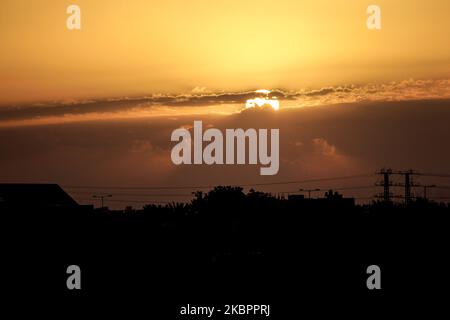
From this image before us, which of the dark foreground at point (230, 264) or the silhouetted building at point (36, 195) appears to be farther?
the silhouetted building at point (36, 195)

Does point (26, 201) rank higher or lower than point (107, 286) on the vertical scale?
higher

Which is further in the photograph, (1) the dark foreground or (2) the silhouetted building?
(2) the silhouetted building

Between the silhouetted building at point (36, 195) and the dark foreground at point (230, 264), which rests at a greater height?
the silhouetted building at point (36, 195)

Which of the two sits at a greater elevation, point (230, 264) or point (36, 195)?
point (36, 195)

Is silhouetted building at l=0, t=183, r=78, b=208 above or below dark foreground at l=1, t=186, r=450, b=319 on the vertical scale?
above

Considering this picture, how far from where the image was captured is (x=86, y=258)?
7000 centimetres

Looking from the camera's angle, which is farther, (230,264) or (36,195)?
(36,195)

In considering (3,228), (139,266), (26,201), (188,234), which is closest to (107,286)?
(139,266)

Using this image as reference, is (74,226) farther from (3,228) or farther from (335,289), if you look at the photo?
(335,289)

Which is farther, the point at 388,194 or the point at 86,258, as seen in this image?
the point at 388,194
